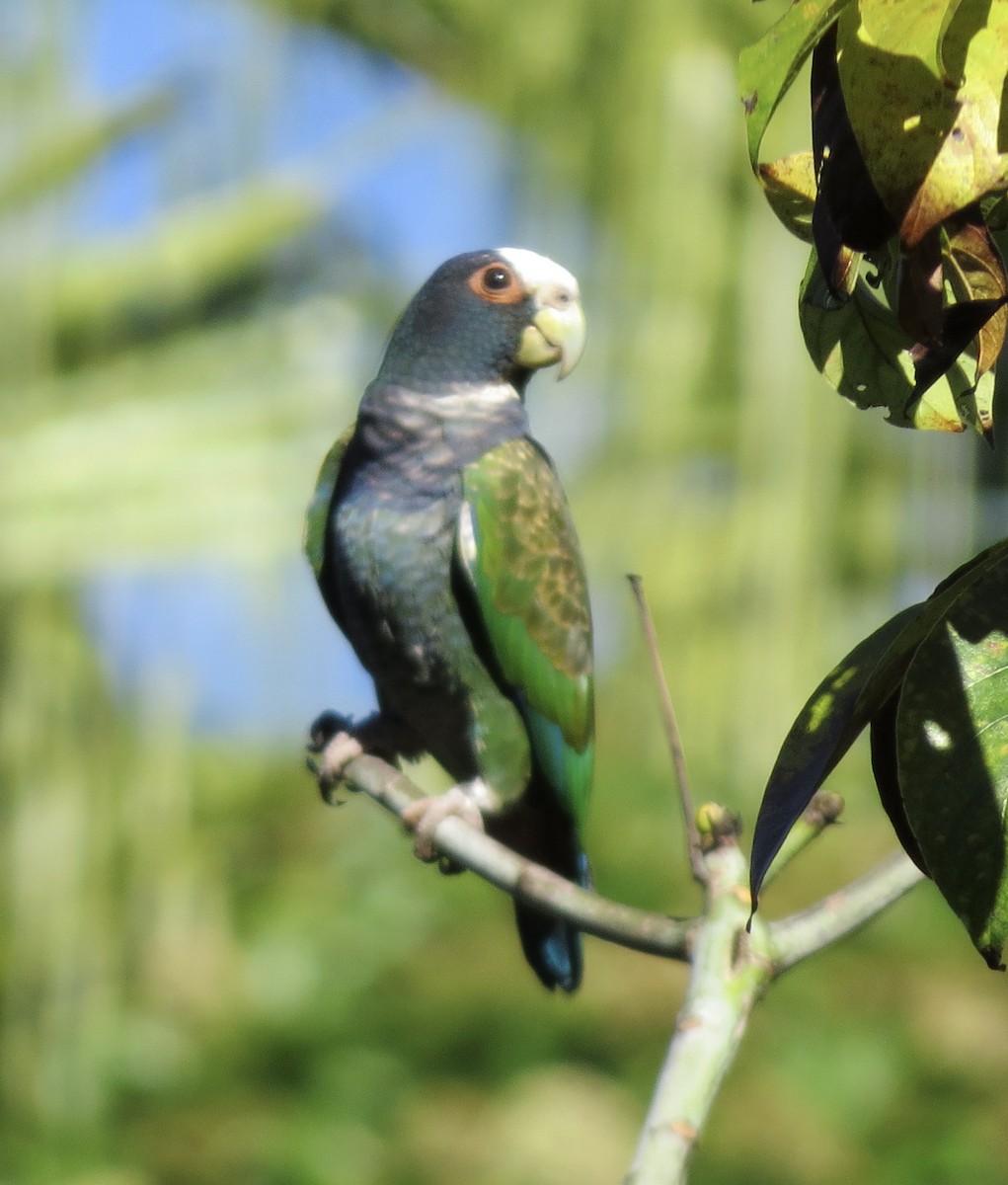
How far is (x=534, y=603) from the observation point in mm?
1603

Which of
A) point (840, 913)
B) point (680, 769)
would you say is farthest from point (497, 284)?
point (840, 913)

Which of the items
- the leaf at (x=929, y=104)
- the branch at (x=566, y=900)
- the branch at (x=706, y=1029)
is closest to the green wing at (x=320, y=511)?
the branch at (x=566, y=900)

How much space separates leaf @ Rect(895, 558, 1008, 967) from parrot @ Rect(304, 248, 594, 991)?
1.05 metres

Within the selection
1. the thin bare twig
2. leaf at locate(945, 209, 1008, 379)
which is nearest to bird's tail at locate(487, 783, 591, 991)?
the thin bare twig

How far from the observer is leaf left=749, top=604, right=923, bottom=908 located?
1.57 feet

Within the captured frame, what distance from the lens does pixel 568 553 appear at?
1642 mm

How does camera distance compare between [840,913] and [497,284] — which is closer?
[840,913]

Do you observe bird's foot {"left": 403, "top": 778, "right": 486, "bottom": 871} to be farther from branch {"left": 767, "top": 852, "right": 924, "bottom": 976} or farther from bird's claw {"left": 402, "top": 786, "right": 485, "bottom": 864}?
branch {"left": 767, "top": 852, "right": 924, "bottom": 976}

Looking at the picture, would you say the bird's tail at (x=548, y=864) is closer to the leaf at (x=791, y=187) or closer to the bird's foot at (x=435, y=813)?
the bird's foot at (x=435, y=813)

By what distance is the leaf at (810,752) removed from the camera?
1.57ft

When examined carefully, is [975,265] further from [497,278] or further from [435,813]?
[497,278]

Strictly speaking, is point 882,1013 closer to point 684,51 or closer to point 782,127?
point 782,127

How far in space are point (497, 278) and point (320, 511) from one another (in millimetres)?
328

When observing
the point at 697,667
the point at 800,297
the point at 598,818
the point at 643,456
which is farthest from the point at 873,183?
the point at 598,818
